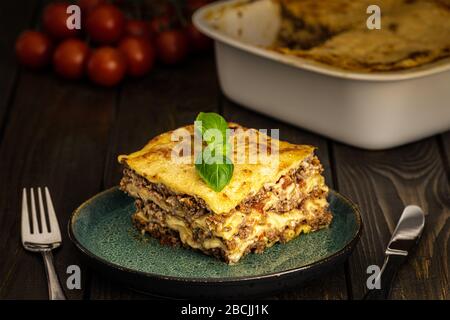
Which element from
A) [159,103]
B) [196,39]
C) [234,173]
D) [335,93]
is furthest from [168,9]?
[234,173]

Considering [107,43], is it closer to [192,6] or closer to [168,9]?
[168,9]

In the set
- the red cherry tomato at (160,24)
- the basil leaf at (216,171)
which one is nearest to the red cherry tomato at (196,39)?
the red cherry tomato at (160,24)

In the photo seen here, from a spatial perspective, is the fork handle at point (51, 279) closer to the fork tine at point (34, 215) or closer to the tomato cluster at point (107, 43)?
the fork tine at point (34, 215)

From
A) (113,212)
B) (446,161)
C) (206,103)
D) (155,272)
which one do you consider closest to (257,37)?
(206,103)

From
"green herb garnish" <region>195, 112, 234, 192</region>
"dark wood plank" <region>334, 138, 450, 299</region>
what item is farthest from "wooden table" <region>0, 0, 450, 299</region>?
"green herb garnish" <region>195, 112, 234, 192</region>

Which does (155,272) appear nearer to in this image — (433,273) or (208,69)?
(433,273)

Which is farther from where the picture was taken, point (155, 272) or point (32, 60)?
point (32, 60)
